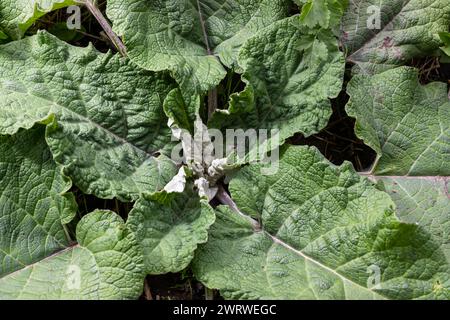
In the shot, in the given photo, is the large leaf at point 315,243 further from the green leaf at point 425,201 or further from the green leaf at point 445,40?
the green leaf at point 445,40

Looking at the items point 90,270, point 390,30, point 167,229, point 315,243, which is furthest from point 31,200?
point 390,30

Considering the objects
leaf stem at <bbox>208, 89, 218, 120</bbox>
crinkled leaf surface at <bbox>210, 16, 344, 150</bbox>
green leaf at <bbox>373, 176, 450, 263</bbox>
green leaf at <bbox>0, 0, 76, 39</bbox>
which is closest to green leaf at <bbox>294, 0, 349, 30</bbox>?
crinkled leaf surface at <bbox>210, 16, 344, 150</bbox>

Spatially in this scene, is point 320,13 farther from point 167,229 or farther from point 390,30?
point 167,229

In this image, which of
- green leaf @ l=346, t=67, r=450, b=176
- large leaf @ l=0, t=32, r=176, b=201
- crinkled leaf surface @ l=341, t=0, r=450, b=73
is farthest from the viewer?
crinkled leaf surface @ l=341, t=0, r=450, b=73

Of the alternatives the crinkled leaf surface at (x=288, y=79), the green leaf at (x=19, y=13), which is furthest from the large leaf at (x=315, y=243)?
the green leaf at (x=19, y=13)

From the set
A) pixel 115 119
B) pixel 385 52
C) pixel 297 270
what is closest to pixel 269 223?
pixel 297 270

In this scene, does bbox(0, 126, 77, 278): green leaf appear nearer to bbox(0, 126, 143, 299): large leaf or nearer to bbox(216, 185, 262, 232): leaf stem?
bbox(0, 126, 143, 299): large leaf

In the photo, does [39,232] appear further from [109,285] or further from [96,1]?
[96,1]
